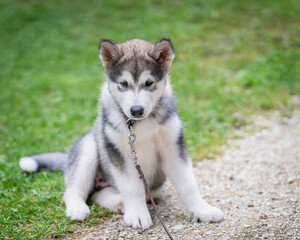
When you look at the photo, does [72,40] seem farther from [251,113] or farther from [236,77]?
[251,113]

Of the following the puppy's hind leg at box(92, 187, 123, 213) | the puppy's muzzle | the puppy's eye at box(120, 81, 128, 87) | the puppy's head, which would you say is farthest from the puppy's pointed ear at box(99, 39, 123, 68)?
the puppy's hind leg at box(92, 187, 123, 213)

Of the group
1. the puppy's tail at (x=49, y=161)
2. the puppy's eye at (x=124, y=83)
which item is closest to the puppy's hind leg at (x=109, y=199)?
the puppy's tail at (x=49, y=161)

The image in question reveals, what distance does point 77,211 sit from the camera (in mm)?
4004

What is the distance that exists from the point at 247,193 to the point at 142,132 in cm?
169

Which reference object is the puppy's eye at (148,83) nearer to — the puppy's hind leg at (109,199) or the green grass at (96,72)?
the puppy's hind leg at (109,199)

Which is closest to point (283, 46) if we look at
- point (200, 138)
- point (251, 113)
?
point (251, 113)

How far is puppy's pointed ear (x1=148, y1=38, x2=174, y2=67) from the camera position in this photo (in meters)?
3.72

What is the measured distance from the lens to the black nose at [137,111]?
3.38 m

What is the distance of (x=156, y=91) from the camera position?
3680 millimetres

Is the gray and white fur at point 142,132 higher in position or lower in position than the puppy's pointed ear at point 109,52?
lower

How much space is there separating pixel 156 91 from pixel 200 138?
8.87 ft

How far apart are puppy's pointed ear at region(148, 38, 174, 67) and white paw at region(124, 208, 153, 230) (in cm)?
159

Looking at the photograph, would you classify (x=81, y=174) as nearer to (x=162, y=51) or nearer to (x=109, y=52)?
(x=109, y=52)

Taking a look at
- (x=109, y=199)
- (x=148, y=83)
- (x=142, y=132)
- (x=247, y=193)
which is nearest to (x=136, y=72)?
(x=148, y=83)
